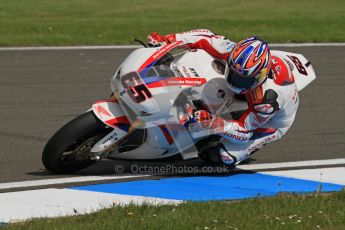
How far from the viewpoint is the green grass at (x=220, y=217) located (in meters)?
6.84

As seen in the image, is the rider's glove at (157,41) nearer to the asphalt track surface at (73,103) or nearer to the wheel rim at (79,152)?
the wheel rim at (79,152)

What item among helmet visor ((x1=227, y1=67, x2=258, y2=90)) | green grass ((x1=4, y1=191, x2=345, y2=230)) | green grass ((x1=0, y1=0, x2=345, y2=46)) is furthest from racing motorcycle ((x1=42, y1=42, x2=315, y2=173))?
green grass ((x1=0, y1=0, x2=345, y2=46))

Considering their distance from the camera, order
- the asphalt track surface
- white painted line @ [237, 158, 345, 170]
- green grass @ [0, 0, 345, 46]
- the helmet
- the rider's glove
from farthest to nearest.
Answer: green grass @ [0, 0, 345, 46]
the asphalt track surface
white painted line @ [237, 158, 345, 170]
the rider's glove
the helmet

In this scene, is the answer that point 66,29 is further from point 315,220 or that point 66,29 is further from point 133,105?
point 315,220

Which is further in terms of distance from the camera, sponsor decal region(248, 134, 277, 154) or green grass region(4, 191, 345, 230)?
sponsor decal region(248, 134, 277, 154)

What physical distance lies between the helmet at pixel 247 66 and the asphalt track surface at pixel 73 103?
4.49ft

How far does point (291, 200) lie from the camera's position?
780 cm

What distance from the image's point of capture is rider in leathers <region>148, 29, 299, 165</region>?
877 cm

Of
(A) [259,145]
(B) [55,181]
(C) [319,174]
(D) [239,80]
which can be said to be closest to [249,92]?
(D) [239,80]

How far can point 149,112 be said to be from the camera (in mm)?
8703

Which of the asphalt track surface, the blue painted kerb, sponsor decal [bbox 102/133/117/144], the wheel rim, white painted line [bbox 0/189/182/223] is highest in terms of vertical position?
sponsor decal [bbox 102/133/117/144]

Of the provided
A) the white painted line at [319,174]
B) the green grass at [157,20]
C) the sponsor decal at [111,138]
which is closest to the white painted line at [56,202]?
the sponsor decal at [111,138]

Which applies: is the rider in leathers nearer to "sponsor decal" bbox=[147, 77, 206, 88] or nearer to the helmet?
the helmet

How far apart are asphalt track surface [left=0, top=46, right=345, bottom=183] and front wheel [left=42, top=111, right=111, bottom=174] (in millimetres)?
172
